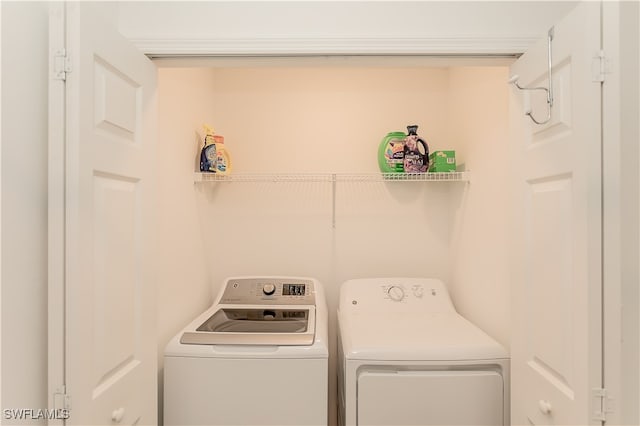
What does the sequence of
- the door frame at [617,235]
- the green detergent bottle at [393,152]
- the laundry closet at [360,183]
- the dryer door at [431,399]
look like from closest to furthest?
the door frame at [617,235] < the laundry closet at [360,183] < the dryer door at [431,399] < the green detergent bottle at [393,152]

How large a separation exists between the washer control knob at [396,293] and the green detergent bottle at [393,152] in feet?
2.42

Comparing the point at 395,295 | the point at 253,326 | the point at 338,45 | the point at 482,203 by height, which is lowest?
the point at 253,326

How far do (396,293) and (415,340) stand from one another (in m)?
0.59

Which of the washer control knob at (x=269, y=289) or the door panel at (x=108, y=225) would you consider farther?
the washer control knob at (x=269, y=289)

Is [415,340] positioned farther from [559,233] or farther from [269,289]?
[269,289]

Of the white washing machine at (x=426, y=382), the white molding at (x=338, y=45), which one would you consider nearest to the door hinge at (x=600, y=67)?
the white molding at (x=338, y=45)

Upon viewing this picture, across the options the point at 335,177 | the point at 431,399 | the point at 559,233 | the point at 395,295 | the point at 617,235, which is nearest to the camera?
the point at 617,235

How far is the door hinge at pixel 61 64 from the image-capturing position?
101 cm

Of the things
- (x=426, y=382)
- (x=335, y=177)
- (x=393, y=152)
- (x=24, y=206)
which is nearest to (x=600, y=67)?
(x=426, y=382)

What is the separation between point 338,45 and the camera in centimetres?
142

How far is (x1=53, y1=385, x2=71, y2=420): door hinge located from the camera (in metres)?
1.01

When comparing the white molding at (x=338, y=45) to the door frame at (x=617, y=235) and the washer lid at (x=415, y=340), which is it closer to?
the door frame at (x=617, y=235)

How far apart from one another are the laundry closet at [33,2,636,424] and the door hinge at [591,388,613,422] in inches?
0.7

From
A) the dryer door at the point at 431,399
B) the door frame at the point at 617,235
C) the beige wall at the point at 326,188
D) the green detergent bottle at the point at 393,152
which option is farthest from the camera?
the beige wall at the point at 326,188
